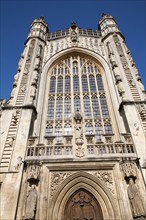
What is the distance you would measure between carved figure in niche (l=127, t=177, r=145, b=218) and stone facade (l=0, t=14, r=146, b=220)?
0.04 metres

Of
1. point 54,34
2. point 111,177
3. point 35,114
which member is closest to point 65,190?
point 111,177

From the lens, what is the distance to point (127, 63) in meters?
15.6

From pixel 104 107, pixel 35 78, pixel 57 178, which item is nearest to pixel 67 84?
pixel 35 78

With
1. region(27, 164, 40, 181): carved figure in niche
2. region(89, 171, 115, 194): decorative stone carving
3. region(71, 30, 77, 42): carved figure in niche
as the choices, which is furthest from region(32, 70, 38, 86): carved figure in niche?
region(89, 171, 115, 194): decorative stone carving

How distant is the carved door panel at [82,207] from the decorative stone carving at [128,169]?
186 centimetres

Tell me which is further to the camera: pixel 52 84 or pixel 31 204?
pixel 52 84

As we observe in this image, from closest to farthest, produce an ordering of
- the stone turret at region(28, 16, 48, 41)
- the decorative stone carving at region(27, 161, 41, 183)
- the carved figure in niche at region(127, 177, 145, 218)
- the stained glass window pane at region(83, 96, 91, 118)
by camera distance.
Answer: the carved figure in niche at region(127, 177, 145, 218) < the decorative stone carving at region(27, 161, 41, 183) < the stained glass window pane at region(83, 96, 91, 118) < the stone turret at region(28, 16, 48, 41)

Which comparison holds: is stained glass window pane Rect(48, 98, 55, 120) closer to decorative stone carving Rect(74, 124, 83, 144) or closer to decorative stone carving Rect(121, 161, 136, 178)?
decorative stone carving Rect(74, 124, 83, 144)

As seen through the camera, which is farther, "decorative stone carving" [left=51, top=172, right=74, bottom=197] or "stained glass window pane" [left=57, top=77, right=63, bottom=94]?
"stained glass window pane" [left=57, top=77, right=63, bottom=94]

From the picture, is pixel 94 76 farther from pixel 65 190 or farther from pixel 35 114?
pixel 65 190

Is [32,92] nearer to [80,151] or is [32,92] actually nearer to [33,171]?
[80,151]

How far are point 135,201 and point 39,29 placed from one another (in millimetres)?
19289

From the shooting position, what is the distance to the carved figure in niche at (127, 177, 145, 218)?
7.46m

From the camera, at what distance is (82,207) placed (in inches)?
328
